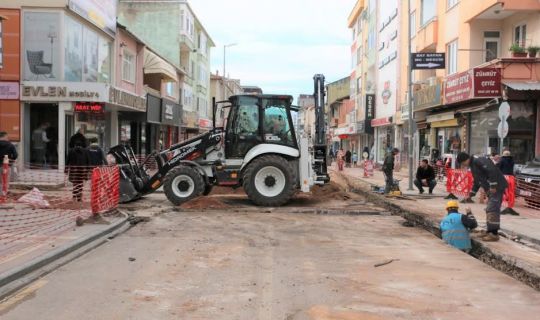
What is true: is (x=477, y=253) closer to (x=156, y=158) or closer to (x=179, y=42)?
(x=156, y=158)

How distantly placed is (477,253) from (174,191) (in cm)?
785

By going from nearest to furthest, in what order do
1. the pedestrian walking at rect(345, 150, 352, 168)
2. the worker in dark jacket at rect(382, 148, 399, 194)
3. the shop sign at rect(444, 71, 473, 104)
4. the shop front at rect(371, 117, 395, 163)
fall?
1. the worker in dark jacket at rect(382, 148, 399, 194)
2. the shop sign at rect(444, 71, 473, 104)
3. the shop front at rect(371, 117, 395, 163)
4. the pedestrian walking at rect(345, 150, 352, 168)

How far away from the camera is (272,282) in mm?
6766

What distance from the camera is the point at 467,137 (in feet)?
75.5

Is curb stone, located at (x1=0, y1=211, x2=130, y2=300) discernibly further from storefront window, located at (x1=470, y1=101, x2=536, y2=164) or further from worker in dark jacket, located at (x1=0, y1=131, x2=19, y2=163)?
storefront window, located at (x1=470, y1=101, x2=536, y2=164)

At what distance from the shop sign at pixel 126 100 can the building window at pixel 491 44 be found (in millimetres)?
14489

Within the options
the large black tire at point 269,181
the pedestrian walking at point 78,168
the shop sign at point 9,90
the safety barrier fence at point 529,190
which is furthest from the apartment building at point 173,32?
the safety barrier fence at point 529,190

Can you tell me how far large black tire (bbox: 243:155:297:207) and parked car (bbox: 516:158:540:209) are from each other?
5.94 meters

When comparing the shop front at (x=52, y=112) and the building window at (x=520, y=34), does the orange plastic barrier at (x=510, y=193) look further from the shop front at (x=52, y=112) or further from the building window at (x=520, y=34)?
the shop front at (x=52, y=112)

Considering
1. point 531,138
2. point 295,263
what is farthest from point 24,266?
point 531,138

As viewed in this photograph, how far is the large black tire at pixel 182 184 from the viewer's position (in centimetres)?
1453

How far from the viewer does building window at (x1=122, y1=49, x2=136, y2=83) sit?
86.9 feet

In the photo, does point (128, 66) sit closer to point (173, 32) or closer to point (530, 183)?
point (173, 32)

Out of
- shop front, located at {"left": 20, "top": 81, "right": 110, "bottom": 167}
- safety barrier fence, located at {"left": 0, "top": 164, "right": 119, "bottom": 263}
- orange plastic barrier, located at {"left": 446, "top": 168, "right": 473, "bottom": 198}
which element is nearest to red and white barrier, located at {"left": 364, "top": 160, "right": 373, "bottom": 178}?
orange plastic barrier, located at {"left": 446, "top": 168, "right": 473, "bottom": 198}
